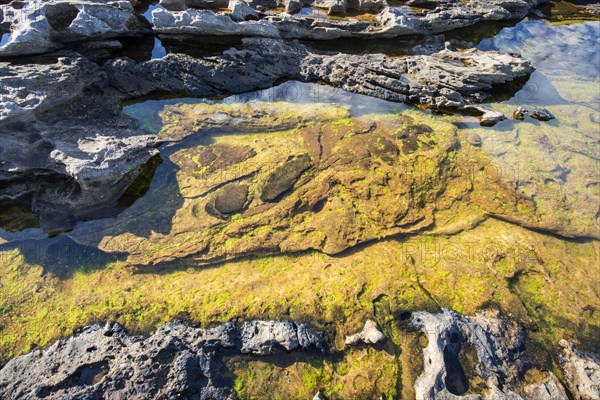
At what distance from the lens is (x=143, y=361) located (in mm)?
3426

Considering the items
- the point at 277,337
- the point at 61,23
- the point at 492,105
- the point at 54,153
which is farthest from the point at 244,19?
the point at 277,337

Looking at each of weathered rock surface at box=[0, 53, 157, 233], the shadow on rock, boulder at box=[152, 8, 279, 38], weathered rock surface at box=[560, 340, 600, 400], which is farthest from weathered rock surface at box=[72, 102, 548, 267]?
boulder at box=[152, 8, 279, 38]

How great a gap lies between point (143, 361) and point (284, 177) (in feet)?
10.6

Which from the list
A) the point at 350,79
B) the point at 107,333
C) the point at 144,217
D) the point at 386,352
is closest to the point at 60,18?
the point at 144,217

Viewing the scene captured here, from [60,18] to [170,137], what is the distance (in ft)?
13.6

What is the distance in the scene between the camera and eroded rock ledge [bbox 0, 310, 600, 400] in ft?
10.9

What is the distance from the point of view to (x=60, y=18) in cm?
711

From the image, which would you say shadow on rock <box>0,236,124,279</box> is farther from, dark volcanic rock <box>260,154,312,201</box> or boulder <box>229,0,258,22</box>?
boulder <box>229,0,258,22</box>

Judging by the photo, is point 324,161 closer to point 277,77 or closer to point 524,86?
point 277,77

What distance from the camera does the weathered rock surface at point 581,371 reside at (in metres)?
3.57

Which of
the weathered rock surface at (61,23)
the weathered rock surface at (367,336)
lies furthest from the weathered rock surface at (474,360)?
the weathered rock surface at (61,23)

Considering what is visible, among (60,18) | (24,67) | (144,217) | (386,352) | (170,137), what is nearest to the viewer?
(386,352)

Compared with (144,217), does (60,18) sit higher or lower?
higher

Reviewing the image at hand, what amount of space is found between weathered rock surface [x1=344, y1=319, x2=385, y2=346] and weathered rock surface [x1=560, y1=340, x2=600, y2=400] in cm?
214
